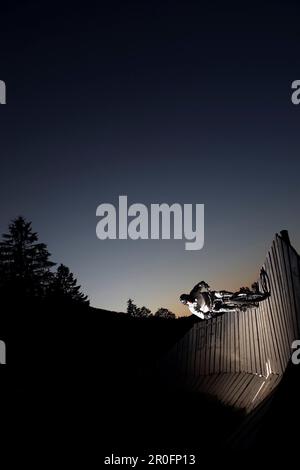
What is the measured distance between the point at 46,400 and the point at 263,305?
8837mm

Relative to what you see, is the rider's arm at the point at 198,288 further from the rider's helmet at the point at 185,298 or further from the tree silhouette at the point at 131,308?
the tree silhouette at the point at 131,308

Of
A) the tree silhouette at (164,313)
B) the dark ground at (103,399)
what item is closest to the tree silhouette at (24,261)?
the dark ground at (103,399)

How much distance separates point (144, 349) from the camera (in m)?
23.4

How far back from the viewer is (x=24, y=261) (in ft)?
171

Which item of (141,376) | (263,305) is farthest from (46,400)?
(263,305)

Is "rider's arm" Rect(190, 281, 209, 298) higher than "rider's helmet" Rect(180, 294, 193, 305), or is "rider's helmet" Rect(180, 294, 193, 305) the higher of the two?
"rider's arm" Rect(190, 281, 209, 298)

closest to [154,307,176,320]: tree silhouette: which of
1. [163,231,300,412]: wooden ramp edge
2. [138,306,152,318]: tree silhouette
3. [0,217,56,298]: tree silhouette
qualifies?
[138,306,152,318]: tree silhouette

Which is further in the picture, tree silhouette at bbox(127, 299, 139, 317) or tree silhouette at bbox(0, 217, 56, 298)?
tree silhouette at bbox(127, 299, 139, 317)

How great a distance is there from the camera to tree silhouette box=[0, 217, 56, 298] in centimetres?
5003

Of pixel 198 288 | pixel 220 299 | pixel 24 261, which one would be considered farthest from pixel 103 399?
pixel 24 261

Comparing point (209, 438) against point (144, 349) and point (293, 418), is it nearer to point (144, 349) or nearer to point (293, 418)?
point (293, 418)

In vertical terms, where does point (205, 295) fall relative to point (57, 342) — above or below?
above

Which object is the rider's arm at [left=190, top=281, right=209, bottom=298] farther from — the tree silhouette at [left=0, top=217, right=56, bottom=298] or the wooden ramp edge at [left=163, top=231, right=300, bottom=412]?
the tree silhouette at [left=0, top=217, right=56, bottom=298]

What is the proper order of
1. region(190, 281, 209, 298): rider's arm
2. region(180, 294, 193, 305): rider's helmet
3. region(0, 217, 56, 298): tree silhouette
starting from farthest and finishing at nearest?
region(0, 217, 56, 298): tree silhouette, region(180, 294, 193, 305): rider's helmet, region(190, 281, 209, 298): rider's arm
